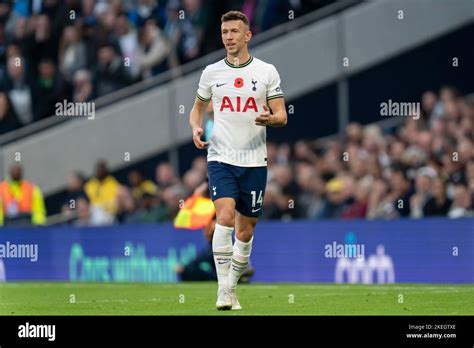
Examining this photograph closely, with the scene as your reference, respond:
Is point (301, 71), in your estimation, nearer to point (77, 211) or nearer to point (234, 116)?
point (77, 211)

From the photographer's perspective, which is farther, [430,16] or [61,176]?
[61,176]

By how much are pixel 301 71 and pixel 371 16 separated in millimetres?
1588

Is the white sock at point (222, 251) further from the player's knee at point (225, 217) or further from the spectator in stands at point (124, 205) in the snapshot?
the spectator in stands at point (124, 205)

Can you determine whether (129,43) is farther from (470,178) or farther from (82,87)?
(470,178)

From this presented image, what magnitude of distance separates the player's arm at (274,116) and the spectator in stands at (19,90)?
1216 cm

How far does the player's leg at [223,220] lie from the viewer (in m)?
13.5

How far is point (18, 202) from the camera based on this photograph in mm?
23266

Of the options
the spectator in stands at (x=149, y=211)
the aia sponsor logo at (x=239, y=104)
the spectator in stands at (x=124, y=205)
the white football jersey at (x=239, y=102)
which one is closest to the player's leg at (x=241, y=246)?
the white football jersey at (x=239, y=102)

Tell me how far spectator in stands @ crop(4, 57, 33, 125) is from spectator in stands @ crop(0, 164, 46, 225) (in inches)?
80.0

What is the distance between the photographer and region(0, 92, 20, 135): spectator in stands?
24656 mm

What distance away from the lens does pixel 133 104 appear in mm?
24781
